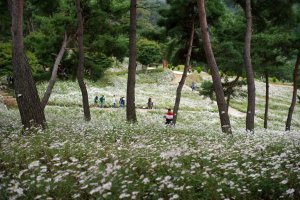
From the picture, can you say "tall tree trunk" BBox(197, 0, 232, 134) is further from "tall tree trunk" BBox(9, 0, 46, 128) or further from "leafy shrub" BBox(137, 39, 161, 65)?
"leafy shrub" BBox(137, 39, 161, 65)

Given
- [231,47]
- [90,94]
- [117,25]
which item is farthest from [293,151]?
[90,94]

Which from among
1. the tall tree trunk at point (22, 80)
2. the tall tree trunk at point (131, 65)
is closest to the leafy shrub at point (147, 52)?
the tall tree trunk at point (131, 65)

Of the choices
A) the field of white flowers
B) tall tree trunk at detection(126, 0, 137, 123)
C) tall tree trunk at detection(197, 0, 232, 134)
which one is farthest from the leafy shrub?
the field of white flowers

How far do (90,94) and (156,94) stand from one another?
34.7 feet

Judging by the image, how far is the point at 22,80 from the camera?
10.8 metres

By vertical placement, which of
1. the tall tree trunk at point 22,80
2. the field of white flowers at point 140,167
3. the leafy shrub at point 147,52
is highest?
the leafy shrub at point 147,52

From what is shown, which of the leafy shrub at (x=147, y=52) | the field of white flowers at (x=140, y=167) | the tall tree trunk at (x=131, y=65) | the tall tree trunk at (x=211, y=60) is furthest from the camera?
the leafy shrub at (x=147, y=52)

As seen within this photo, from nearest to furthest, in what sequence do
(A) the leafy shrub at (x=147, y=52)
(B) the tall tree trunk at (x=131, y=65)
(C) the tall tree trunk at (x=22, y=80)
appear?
(C) the tall tree trunk at (x=22, y=80)
(B) the tall tree trunk at (x=131, y=65)
(A) the leafy shrub at (x=147, y=52)

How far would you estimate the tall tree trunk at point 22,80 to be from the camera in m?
10.8

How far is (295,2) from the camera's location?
15.7 meters

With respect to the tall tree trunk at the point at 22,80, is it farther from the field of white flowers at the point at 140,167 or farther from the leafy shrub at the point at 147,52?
the leafy shrub at the point at 147,52

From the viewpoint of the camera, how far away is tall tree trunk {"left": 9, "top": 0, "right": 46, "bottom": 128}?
10.8m

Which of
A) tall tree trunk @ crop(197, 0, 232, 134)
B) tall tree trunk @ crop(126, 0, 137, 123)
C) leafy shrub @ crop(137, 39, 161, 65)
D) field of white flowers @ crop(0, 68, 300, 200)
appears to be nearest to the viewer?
field of white flowers @ crop(0, 68, 300, 200)

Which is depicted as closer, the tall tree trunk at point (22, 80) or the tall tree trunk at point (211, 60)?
the tall tree trunk at point (22, 80)
